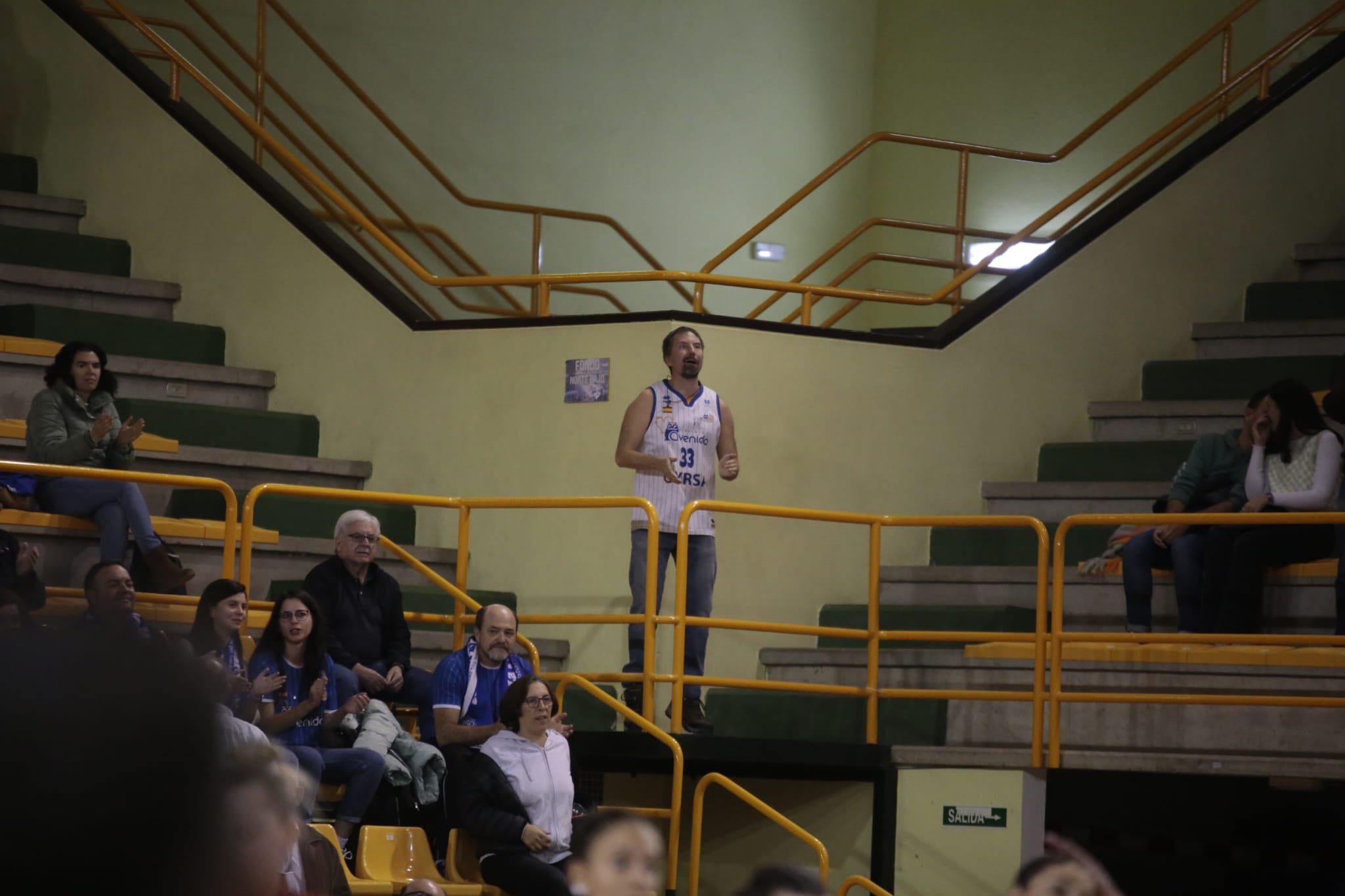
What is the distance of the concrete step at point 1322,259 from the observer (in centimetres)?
1076

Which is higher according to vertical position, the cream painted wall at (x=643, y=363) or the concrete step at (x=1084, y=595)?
the cream painted wall at (x=643, y=363)

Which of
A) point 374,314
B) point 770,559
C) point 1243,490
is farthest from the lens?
point 374,314

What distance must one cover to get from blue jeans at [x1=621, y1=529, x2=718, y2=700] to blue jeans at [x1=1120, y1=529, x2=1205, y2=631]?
6.07ft

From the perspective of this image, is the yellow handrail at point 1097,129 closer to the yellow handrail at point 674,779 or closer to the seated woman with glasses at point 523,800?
the yellow handrail at point 674,779

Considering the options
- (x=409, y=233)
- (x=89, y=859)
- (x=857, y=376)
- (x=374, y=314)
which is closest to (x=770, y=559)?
(x=857, y=376)

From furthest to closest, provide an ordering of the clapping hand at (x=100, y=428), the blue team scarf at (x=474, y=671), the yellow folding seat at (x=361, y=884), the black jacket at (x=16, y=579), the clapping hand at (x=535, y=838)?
the clapping hand at (x=100, y=428)
the blue team scarf at (x=474, y=671)
the black jacket at (x=16, y=579)
the clapping hand at (x=535, y=838)
the yellow folding seat at (x=361, y=884)

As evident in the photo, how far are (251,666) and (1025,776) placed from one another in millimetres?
3237

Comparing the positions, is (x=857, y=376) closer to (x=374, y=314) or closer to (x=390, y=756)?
(x=374, y=314)

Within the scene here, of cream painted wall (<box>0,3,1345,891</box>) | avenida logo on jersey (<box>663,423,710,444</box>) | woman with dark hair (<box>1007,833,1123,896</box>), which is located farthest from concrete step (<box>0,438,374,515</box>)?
woman with dark hair (<box>1007,833,1123,896</box>)

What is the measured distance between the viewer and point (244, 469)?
9.76m

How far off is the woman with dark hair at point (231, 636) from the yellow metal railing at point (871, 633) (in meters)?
1.72

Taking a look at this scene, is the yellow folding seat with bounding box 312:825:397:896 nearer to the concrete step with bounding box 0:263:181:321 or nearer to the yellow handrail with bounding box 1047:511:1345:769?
the yellow handrail with bounding box 1047:511:1345:769

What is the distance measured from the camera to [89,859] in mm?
1184

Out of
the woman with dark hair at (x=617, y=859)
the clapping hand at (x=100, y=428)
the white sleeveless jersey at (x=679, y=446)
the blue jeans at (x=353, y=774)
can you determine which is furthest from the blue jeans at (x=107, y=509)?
the woman with dark hair at (x=617, y=859)
